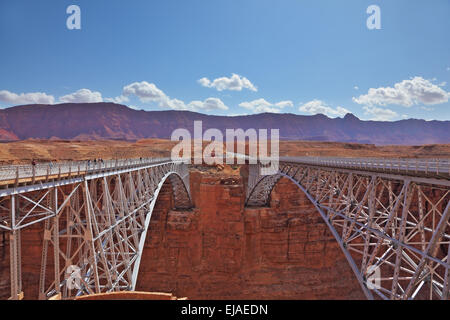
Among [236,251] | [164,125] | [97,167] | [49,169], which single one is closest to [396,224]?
[97,167]

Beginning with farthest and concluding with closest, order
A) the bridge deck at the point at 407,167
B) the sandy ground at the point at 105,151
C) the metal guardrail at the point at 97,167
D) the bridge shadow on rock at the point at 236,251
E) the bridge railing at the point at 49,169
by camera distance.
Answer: the sandy ground at the point at 105,151 → the bridge shadow on rock at the point at 236,251 → the bridge deck at the point at 407,167 → the metal guardrail at the point at 97,167 → the bridge railing at the point at 49,169

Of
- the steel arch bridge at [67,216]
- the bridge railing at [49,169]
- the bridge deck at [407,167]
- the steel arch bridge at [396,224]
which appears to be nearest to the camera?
the steel arch bridge at [67,216]

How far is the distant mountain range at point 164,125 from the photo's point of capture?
128m

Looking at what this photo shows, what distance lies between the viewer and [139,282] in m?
29.6

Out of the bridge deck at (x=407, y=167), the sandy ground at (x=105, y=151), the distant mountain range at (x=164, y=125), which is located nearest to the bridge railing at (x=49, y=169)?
the bridge deck at (x=407, y=167)

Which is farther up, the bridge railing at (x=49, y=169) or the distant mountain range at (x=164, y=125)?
the distant mountain range at (x=164, y=125)

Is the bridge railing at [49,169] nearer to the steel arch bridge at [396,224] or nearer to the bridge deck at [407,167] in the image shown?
the steel arch bridge at [396,224]

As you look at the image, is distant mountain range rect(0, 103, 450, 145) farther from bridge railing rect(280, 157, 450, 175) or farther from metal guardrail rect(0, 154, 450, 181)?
bridge railing rect(280, 157, 450, 175)

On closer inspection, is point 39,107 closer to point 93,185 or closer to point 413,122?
point 93,185

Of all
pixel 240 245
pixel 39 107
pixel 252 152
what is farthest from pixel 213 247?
pixel 39 107

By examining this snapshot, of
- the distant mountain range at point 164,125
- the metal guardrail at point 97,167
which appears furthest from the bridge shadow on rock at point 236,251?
the distant mountain range at point 164,125

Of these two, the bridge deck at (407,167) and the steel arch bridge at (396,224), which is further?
the bridge deck at (407,167)

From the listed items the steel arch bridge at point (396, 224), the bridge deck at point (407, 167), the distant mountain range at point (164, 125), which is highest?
the distant mountain range at point (164, 125)

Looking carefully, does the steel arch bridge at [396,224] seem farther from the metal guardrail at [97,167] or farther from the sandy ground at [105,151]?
the sandy ground at [105,151]
